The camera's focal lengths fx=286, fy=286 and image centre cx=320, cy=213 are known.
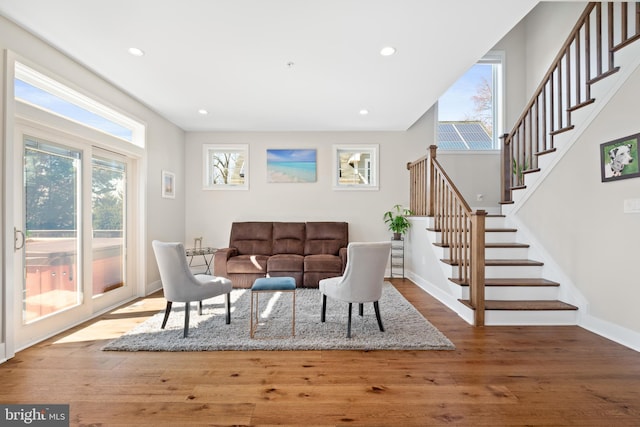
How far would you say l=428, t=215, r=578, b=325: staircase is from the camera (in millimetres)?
3021

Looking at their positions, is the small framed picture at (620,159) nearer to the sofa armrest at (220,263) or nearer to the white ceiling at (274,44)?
the white ceiling at (274,44)

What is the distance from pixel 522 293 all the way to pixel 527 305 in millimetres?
187

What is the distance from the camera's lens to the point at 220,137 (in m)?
5.54

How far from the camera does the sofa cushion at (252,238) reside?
201 inches

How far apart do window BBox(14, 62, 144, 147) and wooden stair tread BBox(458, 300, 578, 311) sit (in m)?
4.72

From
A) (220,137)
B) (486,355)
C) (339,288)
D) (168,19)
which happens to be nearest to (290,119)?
(220,137)

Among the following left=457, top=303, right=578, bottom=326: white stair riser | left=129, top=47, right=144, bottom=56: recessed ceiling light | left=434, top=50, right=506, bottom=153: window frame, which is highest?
left=434, top=50, right=506, bottom=153: window frame

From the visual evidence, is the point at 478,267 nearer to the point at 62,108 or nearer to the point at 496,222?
the point at 496,222

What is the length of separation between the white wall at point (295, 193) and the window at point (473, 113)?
0.69 meters

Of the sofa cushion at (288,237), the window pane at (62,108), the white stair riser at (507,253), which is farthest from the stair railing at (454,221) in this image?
the window pane at (62,108)

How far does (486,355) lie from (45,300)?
4.09m

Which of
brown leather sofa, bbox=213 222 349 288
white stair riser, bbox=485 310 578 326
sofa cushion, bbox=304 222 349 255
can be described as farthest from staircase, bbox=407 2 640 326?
brown leather sofa, bbox=213 222 349 288

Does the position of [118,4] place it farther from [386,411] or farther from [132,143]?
[386,411]

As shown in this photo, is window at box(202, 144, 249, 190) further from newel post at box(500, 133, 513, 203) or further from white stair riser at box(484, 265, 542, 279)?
newel post at box(500, 133, 513, 203)
